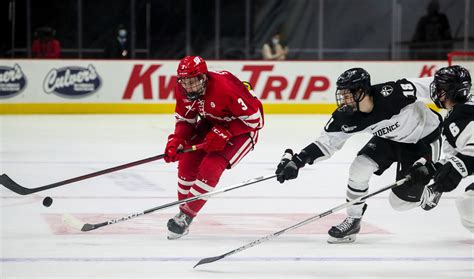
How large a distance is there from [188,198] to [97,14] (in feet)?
36.6

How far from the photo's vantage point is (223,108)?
4953 mm

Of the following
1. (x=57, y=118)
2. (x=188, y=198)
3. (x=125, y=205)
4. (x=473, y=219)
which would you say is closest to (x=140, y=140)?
(x=57, y=118)

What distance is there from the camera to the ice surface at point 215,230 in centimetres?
412

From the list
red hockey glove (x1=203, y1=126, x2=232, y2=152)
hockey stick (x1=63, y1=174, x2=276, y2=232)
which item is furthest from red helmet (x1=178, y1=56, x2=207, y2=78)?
hockey stick (x1=63, y1=174, x2=276, y2=232)

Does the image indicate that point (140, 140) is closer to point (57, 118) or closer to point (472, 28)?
point (57, 118)

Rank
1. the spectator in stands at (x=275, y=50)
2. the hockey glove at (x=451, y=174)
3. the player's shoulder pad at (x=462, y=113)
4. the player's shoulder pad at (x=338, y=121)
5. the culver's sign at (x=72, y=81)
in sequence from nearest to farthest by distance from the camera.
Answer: the hockey glove at (x=451, y=174), the player's shoulder pad at (x=462, y=113), the player's shoulder pad at (x=338, y=121), the culver's sign at (x=72, y=81), the spectator in stands at (x=275, y=50)

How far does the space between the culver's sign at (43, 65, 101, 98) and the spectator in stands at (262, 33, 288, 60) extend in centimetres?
279

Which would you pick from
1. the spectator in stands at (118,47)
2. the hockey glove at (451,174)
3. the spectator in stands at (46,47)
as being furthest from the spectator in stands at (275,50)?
the hockey glove at (451,174)

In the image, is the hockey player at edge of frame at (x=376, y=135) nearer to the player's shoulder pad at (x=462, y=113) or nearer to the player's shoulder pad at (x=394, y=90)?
the player's shoulder pad at (x=394, y=90)

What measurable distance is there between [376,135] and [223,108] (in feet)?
2.62

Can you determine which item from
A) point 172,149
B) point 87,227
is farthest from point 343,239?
point 87,227

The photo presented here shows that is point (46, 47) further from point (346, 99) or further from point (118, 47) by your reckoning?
point (346, 99)

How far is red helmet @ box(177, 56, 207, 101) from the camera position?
4.81m

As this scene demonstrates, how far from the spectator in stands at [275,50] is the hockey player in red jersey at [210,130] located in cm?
948
